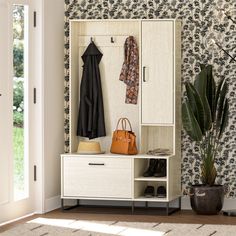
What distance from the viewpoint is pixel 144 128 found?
7516 mm

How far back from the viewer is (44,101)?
729cm

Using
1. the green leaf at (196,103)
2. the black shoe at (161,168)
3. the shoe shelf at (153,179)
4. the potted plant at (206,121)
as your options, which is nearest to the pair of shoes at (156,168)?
the black shoe at (161,168)

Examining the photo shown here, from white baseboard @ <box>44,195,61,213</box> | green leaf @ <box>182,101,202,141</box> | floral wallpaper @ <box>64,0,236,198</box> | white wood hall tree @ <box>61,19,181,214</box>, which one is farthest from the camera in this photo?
floral wallpaper @ <box>64,0,236,198</box>

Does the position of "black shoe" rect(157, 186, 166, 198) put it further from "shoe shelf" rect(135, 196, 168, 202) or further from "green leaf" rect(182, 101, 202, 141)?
"green leaf" rect(182, 101, 202, 141)

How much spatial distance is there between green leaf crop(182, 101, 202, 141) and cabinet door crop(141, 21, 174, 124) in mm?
141

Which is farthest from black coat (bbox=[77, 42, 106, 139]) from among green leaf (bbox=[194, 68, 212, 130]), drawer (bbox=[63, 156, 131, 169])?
green leaf (bbox=[194, 68, 212, 130])

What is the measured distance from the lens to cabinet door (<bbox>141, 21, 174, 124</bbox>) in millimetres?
7254

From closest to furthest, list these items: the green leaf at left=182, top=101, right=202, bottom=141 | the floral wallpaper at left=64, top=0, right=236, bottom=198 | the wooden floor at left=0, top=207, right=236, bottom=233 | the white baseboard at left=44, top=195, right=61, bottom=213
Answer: the wooden floor at left=0, top=207, right=236, bottom=233
the green leaf at left=182, top=101, right=202, bottom=141
the white baseboard at left=44, top=195, right=61, bottom=213
the floral wallpaper at left=64, top=0, right=236, bottom=198

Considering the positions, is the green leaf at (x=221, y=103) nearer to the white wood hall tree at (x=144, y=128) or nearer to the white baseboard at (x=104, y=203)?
the white wood hall tree at (x=144, y=128)

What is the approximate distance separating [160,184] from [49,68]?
64.6 inches

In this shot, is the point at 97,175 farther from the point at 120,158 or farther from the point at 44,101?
the point at 44,101

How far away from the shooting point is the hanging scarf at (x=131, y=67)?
7.48m

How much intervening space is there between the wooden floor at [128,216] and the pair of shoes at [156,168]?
0.39 metres

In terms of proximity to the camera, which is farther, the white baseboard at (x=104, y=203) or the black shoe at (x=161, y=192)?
the white baseboard at (x=104, y=203)
